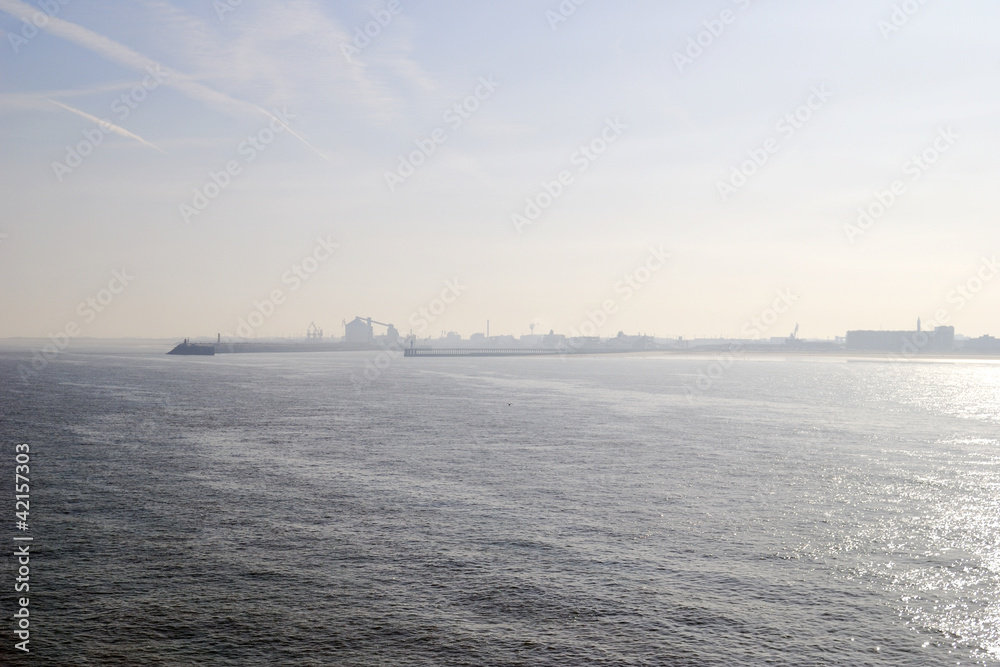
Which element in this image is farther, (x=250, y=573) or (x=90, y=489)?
(x=90, y=489)

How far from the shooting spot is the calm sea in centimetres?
2097

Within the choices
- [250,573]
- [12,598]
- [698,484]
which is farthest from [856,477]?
[12,598]

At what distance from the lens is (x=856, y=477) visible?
46281 millimetres

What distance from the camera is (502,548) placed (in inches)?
1153

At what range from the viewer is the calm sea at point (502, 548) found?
21.0m

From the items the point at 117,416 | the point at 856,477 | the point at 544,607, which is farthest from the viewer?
the point at 117,416

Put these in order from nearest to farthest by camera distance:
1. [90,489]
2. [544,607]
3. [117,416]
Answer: [544,607] → [90,489] → [117,416]

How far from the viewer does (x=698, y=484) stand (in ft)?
141

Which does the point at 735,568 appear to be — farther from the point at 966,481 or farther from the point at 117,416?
the point at 117,416

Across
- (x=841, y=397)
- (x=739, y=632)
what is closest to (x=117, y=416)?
(x=739, y=632)

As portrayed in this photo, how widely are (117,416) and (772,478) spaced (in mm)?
67376

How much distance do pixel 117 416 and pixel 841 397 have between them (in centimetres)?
11051

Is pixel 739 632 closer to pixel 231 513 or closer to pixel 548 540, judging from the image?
pixel 548 540

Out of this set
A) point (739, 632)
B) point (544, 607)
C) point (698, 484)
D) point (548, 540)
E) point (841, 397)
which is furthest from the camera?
point (841, 397)
